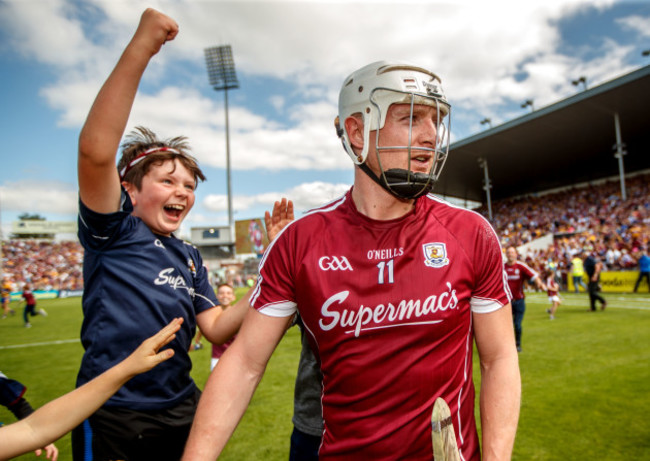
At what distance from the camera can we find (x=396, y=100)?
179 centimetres

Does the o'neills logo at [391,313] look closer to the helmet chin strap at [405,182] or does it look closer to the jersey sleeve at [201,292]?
the helmet chin strap at [405,182]

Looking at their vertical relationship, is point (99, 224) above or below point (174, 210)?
below

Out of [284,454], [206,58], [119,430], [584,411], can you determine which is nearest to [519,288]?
[584,411]

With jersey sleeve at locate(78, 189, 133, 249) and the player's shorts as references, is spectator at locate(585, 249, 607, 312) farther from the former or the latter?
jersey sleeve at locate(78, 189, 133, 249)

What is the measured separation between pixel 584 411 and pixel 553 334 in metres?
5.97

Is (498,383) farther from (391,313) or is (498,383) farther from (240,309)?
(240,309)

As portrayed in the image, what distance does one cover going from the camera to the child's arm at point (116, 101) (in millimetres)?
1497

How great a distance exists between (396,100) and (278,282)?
0.93 m

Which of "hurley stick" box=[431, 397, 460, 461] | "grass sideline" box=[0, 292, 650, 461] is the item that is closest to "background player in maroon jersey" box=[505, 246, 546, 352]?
"grass sideline" box=[0, 292, 650, 461]

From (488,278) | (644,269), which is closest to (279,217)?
(488,278)

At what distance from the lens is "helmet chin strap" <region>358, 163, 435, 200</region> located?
5.76 feet

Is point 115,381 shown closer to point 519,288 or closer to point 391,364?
point 391,364

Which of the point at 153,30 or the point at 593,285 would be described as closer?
the point at 153,30

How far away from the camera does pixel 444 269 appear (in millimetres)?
1709
